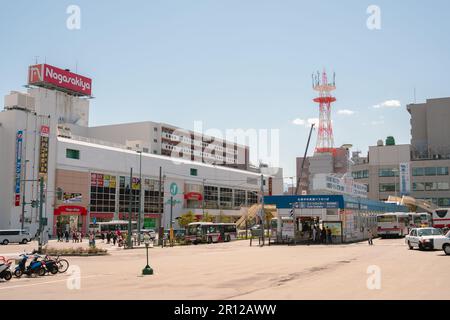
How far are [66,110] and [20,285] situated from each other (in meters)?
97.6

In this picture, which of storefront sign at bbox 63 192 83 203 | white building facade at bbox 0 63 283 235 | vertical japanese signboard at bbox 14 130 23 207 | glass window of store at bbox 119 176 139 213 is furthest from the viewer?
glass window of store at bbox 119 176 139 213

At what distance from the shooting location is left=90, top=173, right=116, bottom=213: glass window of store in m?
82.2

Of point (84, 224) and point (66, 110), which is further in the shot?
point (66, 110)

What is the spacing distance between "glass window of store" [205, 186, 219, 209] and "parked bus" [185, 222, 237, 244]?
48199mm

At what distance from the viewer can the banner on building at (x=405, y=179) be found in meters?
109

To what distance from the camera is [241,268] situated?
2431cm

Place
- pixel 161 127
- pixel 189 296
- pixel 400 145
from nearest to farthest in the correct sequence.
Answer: pixel 189 296
pixel 400 145
pixel 161 127

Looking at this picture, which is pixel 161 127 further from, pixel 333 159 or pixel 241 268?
pixel 241 268

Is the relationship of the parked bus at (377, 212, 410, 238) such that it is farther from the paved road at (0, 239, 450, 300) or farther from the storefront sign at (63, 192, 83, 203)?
the storefront sign at (63, 192, 83, 203)

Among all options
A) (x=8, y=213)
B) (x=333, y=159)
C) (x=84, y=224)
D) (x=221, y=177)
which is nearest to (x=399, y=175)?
(x=333, y=159)

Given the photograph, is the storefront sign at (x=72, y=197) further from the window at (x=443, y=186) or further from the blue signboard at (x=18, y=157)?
the window at (x=443, y=186)

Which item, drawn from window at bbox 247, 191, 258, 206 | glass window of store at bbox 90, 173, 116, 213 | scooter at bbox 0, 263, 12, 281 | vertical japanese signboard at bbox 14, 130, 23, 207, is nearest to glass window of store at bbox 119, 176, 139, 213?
glass window of store at bbox 90, 173, 116, 213

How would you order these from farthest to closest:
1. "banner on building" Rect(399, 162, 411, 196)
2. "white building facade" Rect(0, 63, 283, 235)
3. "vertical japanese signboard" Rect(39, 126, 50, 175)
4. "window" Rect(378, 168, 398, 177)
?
"window" Rect(378, 168, 398, 177), "banner on building" Rect(399, 162, 411, 196), "vertical japanese signboard" Rect(39, 126, 50, 175), "white building facade" Rect(0, 63, 283, 235)
